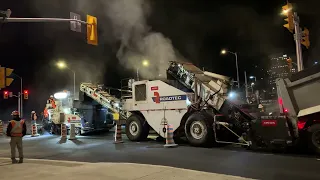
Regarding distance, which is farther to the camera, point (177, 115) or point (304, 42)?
point (304, 42)

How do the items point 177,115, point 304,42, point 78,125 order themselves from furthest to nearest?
point 78,125
point 304,42
point 177,115

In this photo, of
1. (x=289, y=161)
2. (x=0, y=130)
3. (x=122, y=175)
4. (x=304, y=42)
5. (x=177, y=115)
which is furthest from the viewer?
(x=0, y=130)

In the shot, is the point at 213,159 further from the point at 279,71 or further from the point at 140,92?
the point at 279,71

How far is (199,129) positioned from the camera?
1200 cm

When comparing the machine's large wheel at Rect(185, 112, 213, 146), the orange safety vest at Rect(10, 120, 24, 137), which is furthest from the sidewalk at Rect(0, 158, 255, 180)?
the machine's large wheel at Rect(185, 112, 213, 146)

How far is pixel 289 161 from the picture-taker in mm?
8469

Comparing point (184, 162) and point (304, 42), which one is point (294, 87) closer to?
point (184, 162)

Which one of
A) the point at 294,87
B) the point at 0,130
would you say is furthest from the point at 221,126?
the point at 0,130

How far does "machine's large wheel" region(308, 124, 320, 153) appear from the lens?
30.2 ft

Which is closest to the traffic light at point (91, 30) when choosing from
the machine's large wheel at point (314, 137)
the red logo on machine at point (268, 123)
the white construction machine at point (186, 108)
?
the white construction machine at point (186, 108)

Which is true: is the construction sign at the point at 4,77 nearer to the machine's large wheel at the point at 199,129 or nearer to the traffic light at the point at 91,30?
the traffic light at the point at 91,30

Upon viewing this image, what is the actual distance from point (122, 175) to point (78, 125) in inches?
506

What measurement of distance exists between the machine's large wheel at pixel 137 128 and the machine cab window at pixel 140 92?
84 centimetres

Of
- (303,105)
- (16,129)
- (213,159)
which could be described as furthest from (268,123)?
(16,129)
